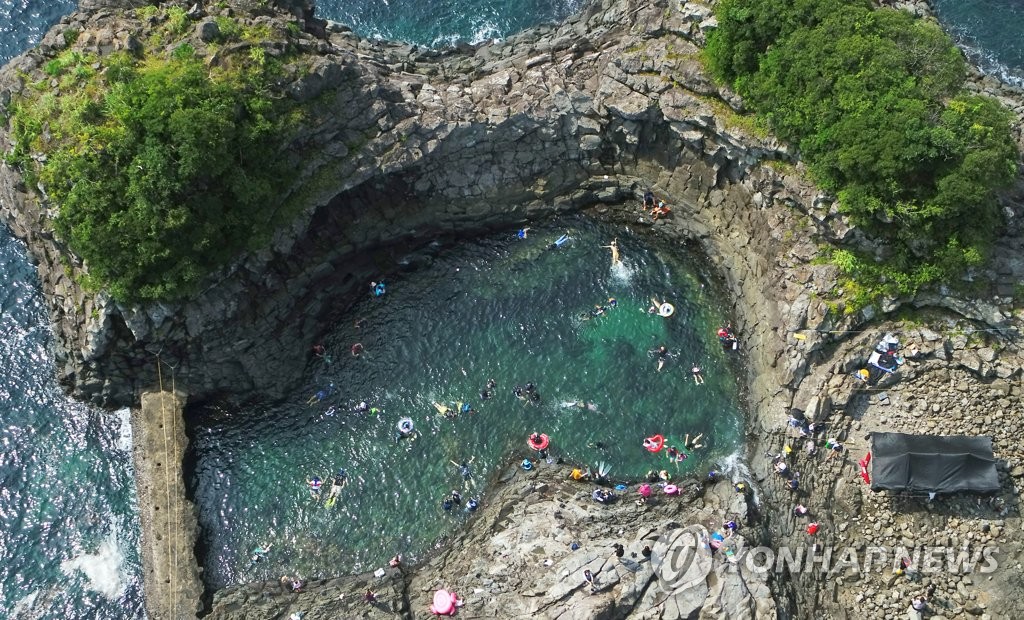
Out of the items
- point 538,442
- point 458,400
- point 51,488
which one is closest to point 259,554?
point 51,488

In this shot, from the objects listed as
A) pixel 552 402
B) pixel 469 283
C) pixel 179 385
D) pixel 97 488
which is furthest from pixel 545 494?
pixel 97 488

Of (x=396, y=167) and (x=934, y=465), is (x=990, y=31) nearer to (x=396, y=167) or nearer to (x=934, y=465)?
(x=934, y=465)

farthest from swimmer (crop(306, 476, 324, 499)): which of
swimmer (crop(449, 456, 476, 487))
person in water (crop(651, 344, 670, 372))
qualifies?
person in water (crop(651, 344, 670, 372))

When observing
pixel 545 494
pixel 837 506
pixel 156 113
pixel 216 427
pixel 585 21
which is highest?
pixel 585 21

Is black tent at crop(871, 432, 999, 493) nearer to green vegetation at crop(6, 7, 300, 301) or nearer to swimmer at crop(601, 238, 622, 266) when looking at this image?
swimmer at crop(601, 238, 622, 266)

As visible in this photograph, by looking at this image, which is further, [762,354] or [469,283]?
[469,283]

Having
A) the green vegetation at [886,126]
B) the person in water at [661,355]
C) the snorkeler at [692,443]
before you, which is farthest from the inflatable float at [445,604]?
the green vegetation at [886,126]

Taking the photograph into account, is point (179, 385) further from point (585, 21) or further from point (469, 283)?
point (585, 21)
